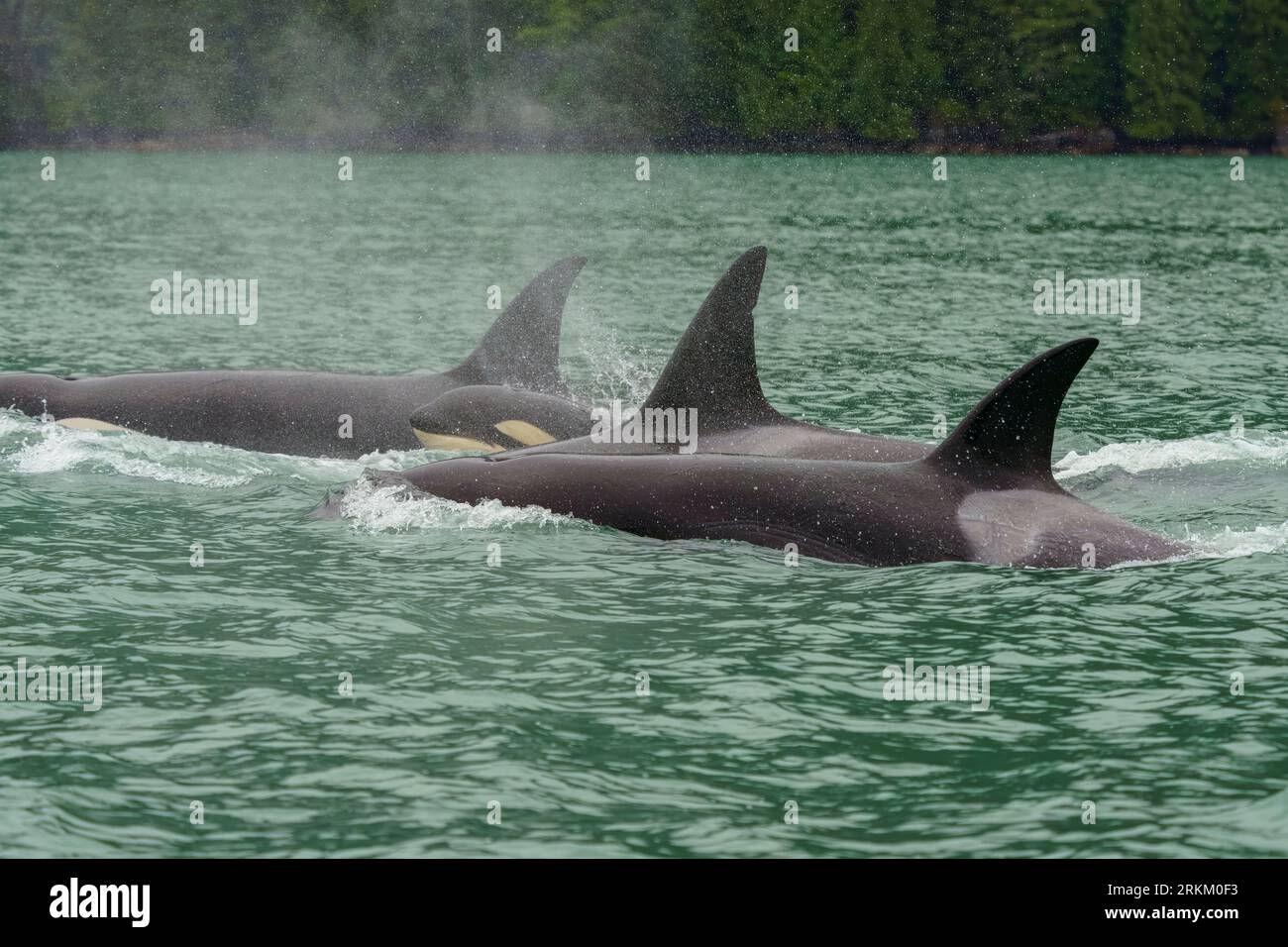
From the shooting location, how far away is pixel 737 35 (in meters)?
122

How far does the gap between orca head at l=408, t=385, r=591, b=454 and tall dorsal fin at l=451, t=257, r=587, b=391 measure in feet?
3.27

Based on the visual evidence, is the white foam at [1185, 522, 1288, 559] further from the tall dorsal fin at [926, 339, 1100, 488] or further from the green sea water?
the tall dorsal fin at [926, 339, 1100, 488]

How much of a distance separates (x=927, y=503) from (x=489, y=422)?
5774 mm

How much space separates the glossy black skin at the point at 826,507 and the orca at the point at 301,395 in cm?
452

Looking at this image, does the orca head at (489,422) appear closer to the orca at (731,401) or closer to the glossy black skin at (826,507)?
the orca at (731,401)

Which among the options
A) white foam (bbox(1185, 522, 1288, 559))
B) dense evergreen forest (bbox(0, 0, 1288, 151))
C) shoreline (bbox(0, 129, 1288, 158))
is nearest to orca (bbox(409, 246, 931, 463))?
white foam (bbox(1185, 522, 1288, 559))

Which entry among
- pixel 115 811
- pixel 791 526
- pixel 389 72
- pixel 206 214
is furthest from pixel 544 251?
pixel 389 72

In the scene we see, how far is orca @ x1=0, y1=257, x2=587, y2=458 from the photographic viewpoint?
17594mm

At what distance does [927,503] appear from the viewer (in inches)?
488

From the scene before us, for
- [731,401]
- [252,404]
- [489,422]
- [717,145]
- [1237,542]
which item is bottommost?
[1237,542]

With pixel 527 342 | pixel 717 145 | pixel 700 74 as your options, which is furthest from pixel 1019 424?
pixel 717 145

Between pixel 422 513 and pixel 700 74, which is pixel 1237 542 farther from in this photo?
pixel 700 74

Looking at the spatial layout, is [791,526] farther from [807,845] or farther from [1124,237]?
[1124,237]

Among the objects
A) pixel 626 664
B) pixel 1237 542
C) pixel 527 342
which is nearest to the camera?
pixel 626 664
